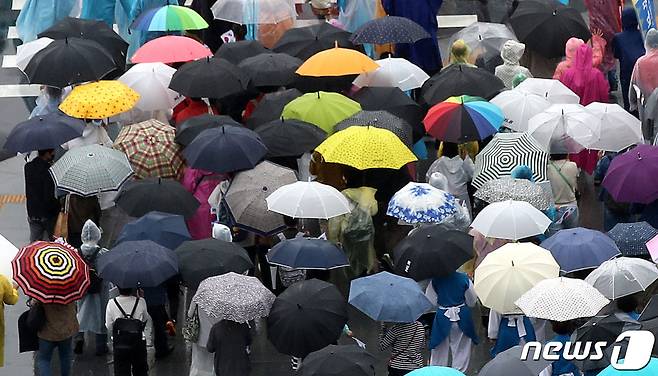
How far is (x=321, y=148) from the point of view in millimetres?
15688

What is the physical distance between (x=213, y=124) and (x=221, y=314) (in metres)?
3.77

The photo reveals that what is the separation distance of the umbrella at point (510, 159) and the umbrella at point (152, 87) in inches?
153

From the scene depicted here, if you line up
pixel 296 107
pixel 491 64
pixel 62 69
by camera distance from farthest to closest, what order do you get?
pixel 491 64 < pixel 62 69 < pixel 296 107

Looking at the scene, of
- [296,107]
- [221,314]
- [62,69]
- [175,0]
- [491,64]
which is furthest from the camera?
[175,0]

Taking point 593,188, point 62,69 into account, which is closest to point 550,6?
point 593,188

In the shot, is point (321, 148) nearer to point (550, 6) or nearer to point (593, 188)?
point (593, 188)

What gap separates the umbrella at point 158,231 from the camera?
14.4m

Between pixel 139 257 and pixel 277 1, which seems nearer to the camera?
pixel 139 257

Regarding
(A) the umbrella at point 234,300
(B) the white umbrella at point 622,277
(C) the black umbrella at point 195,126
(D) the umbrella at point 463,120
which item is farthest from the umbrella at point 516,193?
(C) the black umbrella at point 195,126

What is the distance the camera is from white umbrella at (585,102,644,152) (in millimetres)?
16266

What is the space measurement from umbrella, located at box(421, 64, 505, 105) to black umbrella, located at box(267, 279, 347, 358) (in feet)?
15.7

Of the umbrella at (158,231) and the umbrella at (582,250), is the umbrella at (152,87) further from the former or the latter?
the umbrella at (582,250)

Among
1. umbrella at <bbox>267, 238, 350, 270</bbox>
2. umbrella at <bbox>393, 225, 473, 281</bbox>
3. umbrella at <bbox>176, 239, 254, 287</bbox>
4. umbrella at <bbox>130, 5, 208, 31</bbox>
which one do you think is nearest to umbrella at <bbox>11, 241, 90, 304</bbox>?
umbrella at <bbox>176, 239, 254, 287</bbox>

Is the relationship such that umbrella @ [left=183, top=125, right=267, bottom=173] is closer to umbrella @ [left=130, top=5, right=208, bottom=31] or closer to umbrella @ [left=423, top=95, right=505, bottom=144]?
umbrella @ [left=423, top=95, right=505, bottom=144]
